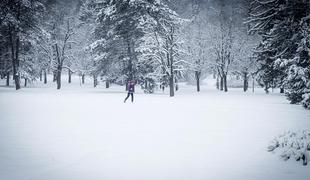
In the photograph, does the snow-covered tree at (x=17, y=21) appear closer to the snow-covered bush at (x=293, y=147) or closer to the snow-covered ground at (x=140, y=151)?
the snow-covered ground at (x=140, y=151)

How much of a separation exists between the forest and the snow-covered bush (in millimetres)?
7967

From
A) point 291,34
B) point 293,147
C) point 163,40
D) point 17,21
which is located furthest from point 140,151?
point 17,21

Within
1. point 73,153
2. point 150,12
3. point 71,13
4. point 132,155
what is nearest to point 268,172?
point 132,155

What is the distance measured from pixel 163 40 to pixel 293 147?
76.4 feet

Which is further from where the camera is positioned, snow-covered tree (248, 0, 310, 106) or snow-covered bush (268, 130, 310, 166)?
snow-covered tree (248, 0, 310, 106)

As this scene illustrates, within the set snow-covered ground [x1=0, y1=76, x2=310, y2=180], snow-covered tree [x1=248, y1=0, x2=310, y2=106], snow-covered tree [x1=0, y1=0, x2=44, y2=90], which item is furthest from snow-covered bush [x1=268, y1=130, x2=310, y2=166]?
snow-covered tree [x1=0, y1=0, x2=44, y2=90]

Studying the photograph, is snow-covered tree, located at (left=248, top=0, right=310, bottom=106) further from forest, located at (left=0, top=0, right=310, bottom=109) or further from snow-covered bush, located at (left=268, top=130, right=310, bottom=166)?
snow-covered bush, located at (left=268, top=130, right=310, bottom=166)

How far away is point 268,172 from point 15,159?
6146mm

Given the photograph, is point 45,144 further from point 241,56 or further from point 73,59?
point 73,59

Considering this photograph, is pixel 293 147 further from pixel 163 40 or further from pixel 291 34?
pixel 163 40

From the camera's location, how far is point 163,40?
94.5ft

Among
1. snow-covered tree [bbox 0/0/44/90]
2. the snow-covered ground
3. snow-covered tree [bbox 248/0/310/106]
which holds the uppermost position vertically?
snow-covered tree [bbox 0/0/44/90]

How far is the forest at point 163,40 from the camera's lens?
15148mm

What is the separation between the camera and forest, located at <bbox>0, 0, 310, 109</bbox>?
49.7ft
